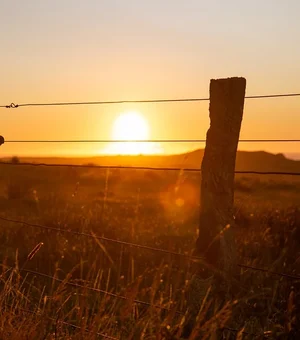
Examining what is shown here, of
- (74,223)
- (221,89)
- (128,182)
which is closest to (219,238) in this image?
(221,89)

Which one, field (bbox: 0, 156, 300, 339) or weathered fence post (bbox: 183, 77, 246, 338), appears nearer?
field (bbox: 0, 156, 300, 339)

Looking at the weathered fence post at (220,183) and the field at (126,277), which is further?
the weathered fence post at (220,183)

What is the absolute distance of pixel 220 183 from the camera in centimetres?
416

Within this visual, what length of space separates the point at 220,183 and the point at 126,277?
261 cm

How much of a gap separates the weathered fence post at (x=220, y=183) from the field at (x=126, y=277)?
0.74 feet

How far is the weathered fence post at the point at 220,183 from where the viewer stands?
4105 mm

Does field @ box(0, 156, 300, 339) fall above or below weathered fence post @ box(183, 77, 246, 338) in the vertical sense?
below

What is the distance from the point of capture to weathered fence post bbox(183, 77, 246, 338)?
411cm

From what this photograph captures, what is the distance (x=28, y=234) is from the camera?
333 inches

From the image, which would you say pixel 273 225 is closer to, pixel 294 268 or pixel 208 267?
pixel 294 268

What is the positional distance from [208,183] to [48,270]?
314 centimetres

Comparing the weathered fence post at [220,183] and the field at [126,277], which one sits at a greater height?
the weathered fence post at [220,183]

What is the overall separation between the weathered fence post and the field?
0.23 meters

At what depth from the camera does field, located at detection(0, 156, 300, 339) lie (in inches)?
129
